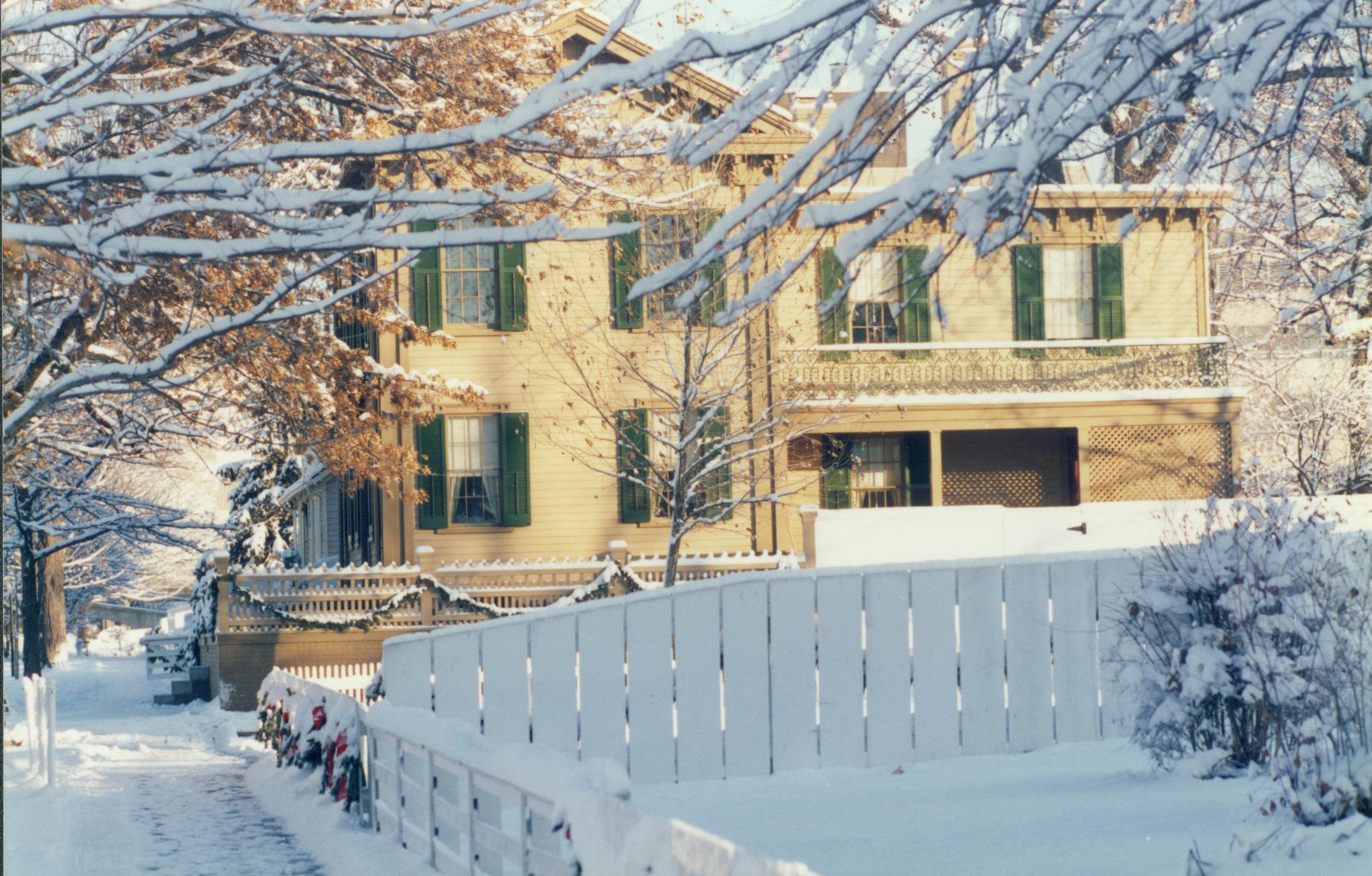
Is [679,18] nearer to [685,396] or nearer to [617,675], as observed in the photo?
[685,396]

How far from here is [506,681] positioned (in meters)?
10.6

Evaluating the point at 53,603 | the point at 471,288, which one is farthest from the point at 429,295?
the point at 53,603

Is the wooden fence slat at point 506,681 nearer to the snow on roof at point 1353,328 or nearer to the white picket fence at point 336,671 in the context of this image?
the white picket fence at point 336,671

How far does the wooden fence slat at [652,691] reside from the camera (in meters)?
10.4

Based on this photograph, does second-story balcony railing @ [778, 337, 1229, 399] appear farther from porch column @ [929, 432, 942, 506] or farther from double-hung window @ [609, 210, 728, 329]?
double-hung window @ [609, 210, 728, 329]

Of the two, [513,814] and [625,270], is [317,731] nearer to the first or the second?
[513,814]

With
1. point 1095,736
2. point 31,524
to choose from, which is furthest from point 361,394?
point 31,524

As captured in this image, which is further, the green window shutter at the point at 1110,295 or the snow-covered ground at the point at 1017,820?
the green window shutter at the point at 1110,295

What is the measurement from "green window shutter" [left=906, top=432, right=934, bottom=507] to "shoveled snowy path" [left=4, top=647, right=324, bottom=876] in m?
12.3

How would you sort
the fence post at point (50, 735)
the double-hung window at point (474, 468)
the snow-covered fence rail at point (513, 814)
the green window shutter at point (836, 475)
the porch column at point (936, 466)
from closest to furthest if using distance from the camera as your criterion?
the snow-covered fence rail at point (513, 814) < the fence post at point (50, 735) < the double-hung window at point (474, 468) < the porch column at point (936, 466) < the green window shutter at point (836, 475)

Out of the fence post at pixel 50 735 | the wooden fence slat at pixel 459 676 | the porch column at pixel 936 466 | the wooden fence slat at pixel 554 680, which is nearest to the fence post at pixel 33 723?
the fence post at pixel 50 735

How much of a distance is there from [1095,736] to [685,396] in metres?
10.1

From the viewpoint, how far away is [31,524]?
87.8 ft

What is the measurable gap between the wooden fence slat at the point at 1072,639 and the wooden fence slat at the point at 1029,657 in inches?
2.6
